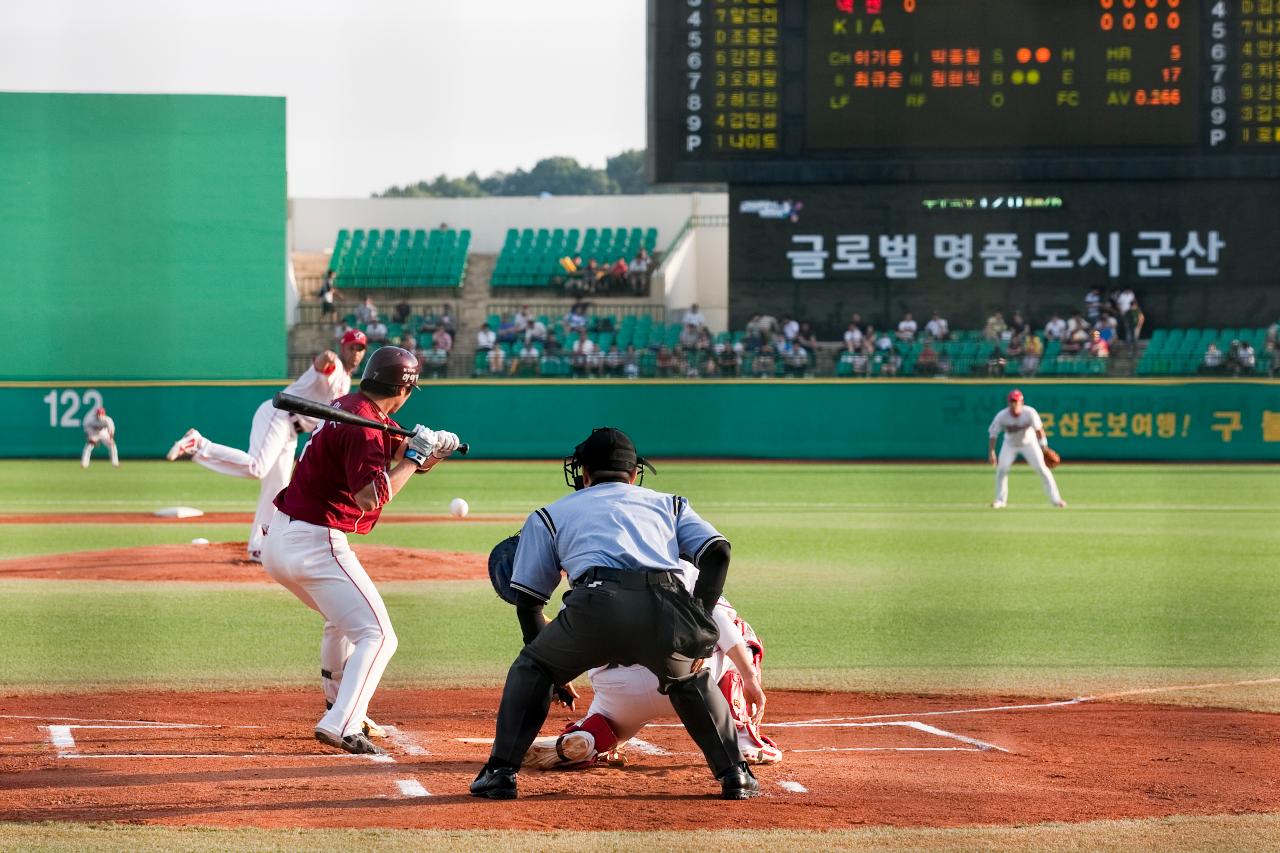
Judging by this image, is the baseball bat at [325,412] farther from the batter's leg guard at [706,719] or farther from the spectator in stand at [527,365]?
the spectator in stand at [527,365]

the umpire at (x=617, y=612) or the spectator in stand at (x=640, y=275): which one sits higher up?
the spectator in stand at (x=640, y=275)

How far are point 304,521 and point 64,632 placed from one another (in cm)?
435

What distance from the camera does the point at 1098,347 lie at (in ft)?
84.5

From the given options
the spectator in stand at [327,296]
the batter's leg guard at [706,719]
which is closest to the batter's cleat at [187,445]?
the batter's leg guard at [706,719]

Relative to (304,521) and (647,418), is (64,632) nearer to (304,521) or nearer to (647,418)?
(304,521)

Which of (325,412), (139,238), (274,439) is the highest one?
(139,238)

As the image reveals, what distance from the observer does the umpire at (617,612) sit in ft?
16.1

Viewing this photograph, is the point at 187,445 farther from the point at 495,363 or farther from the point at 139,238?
the point at 139,238

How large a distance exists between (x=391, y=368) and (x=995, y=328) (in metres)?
21.9

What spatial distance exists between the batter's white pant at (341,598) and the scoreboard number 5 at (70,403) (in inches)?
867

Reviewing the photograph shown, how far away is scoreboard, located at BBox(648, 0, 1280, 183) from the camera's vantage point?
922 inches

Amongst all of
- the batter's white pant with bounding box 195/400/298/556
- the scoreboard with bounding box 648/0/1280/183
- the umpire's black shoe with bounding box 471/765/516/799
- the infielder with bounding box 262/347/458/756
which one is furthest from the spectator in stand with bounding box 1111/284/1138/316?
the umpire's black shoe with bounding box 471/765/516/799

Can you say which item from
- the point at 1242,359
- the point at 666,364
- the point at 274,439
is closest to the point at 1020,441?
the point at 1242,359

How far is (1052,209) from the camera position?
85.1ft
